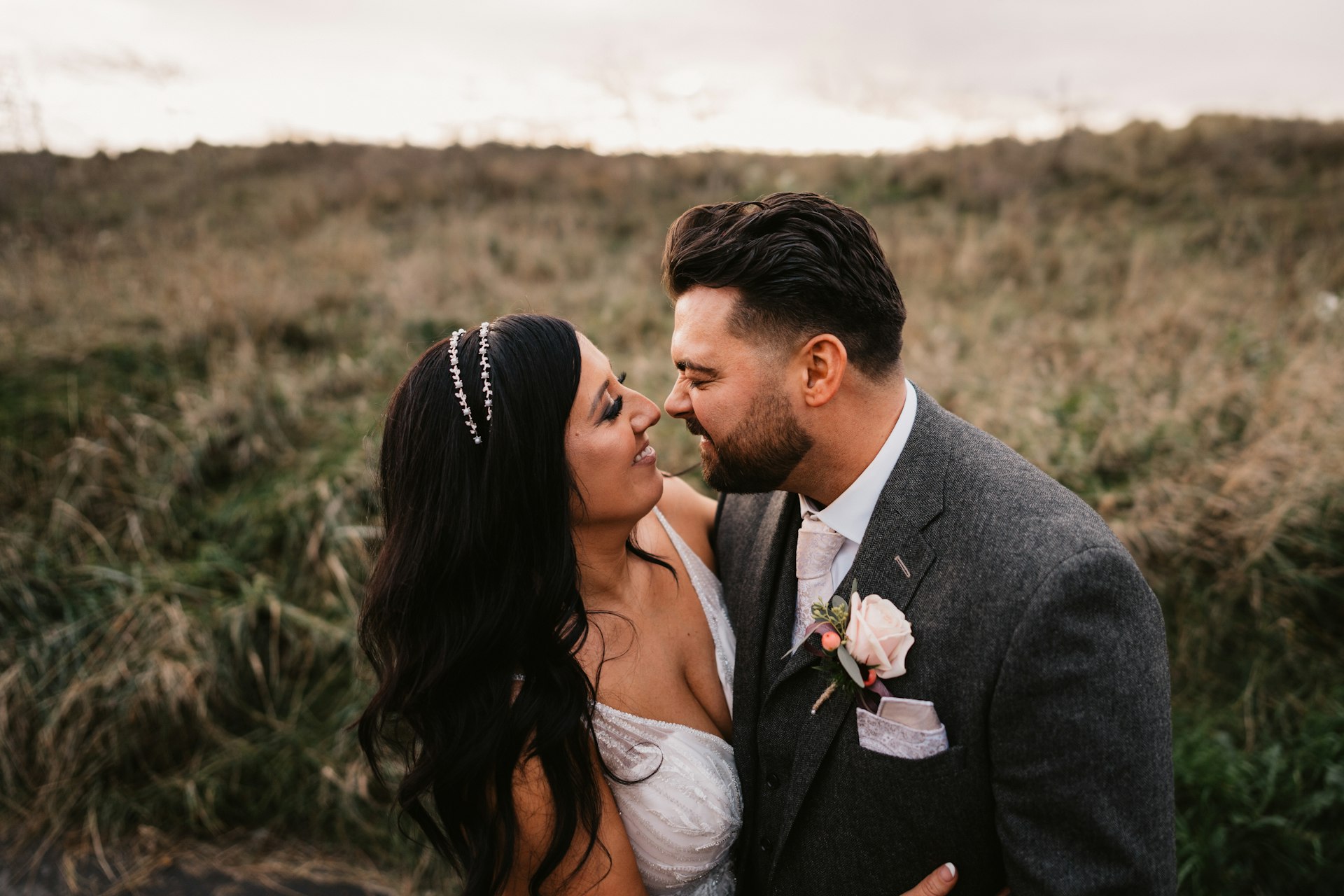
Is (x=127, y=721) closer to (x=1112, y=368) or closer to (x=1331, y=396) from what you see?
(x=1112, y=368)

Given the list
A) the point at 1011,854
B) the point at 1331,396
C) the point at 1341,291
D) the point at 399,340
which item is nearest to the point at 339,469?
the point at 399,340

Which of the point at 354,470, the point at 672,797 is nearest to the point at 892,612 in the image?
the point at 672,797

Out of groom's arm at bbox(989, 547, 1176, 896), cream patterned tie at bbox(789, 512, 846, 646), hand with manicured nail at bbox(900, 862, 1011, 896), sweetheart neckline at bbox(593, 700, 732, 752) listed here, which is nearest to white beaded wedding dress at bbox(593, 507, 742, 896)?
sweetheart neckline at bbox(593, 700, 732, 752)

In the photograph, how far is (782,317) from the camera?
7.04 feet

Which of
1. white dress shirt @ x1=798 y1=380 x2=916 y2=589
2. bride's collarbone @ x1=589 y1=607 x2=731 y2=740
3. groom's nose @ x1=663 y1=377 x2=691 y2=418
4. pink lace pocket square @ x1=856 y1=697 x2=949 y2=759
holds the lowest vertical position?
bride's collarbone @ x1=589 y1=607 x2=731 y2=740

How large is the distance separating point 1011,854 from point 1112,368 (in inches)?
175

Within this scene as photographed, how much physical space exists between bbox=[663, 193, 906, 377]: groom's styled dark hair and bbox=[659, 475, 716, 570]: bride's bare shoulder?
3.43 feet

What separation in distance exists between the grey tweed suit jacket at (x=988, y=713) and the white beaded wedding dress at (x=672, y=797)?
0.55 feet

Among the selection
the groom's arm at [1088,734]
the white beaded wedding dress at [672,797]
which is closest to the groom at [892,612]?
the groom's arm at [1088,734]

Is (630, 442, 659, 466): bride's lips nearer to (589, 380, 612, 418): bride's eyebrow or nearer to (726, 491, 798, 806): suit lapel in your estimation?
(589, 380, 612, 418): bride's eyebrow

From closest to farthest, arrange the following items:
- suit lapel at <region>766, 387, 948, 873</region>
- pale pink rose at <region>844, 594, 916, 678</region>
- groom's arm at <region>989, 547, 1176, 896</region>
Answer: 1. groom's arm at <region>989, 547, 1176, 896</region>
2. pale pink rose at <region>844, 594, 916, 678</region>
3. suit lapel at <region>766, 387, 948, 873</region>

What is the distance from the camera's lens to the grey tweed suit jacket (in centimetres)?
164

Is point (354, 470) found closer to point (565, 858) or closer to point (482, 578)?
point (482, 578)

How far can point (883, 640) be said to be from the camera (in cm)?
178
